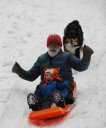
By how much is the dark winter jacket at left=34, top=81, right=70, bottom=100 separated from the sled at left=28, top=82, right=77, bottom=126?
0.89 ft

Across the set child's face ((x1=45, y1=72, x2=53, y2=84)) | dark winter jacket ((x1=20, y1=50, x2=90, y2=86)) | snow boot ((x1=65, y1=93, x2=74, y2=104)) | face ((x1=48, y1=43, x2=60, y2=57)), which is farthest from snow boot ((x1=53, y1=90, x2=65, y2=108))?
face ((x1=48, y1=43, x2=60, y2=57))

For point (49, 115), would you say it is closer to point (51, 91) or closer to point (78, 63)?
point (51, 91)

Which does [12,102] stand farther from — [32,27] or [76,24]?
[32,27]

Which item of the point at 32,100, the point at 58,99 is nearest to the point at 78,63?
the point at 58,99

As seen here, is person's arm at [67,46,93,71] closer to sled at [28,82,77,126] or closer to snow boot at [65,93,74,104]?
snow boot at [65,93,74,104]

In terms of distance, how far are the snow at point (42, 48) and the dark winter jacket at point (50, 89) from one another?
33 centimetres

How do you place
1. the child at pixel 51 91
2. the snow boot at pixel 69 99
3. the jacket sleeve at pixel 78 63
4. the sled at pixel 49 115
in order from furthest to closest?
the jacket sleeve at pixel 78 63, the snow boot at pixel 69 99, the child at pixel 51 91, the sled at pixel 49 115

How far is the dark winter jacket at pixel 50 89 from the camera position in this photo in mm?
3719

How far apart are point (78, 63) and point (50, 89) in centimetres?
66

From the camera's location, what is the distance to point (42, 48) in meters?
6.40

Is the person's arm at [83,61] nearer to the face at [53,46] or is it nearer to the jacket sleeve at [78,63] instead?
the jacket sleeve at [78,63]

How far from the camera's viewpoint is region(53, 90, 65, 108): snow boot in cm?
340

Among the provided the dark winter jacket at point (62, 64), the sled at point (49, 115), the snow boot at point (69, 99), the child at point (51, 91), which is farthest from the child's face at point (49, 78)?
the sled at point (49, 115)

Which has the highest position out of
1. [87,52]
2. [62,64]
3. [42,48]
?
[87,52]
